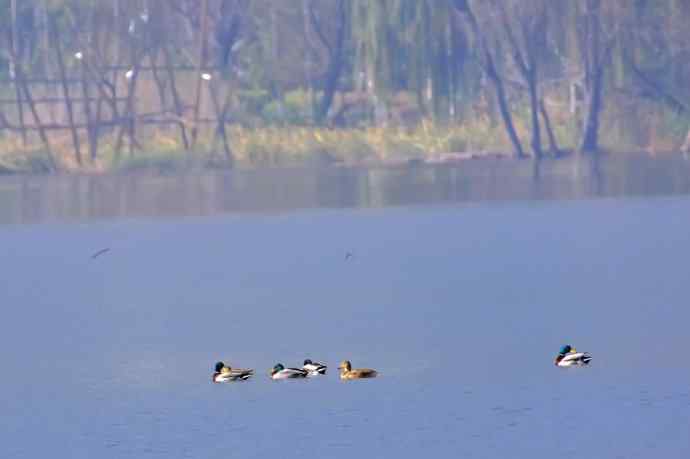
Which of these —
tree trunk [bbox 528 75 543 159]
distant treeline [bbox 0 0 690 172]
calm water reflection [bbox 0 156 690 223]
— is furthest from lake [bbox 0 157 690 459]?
tree trunk [bbox 528 75 543 159]

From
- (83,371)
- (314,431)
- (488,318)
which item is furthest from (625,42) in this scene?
(314,431)

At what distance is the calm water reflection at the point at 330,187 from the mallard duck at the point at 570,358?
96.8 ft

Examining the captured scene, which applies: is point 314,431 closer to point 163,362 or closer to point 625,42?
point 163,362

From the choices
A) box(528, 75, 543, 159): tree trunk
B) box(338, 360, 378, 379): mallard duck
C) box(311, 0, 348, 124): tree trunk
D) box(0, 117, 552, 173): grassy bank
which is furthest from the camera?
box(311, 0, 348, 124): tree trunk

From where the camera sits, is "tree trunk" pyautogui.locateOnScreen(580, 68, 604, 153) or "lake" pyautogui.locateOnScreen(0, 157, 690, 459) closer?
"lake" pyautogui.locateOnScreen(0, 157, 690, 459)

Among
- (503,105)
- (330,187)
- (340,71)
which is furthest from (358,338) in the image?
(340,71)

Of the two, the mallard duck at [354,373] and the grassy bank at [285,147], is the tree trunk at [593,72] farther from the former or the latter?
the mallard duck at [354,373]

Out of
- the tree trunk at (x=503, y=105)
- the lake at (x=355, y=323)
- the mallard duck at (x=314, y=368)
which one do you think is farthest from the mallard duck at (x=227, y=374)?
the tree trunk at (x=503, y=105)

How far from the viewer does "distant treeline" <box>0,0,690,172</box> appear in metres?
67.2

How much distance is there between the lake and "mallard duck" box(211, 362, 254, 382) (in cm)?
12

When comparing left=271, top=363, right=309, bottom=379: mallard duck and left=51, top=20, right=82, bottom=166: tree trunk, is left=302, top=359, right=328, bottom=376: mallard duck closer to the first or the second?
left=271, top=363, right=309, bottom=379: mallard duck

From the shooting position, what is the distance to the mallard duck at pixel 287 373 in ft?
73.7

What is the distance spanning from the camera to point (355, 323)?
92.0ft

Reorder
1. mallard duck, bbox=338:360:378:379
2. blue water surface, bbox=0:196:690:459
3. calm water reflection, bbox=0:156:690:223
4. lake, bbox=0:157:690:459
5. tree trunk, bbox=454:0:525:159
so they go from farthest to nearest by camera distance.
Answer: tree trunk, bbox=454:0:525:159 → calm water reflection, bbox=0:156:690:223 → mallard duck, bbox=338:360:378:379 → lake, bbox=0:157:690:459 → blue water surface, bbox=0:196:690:459
